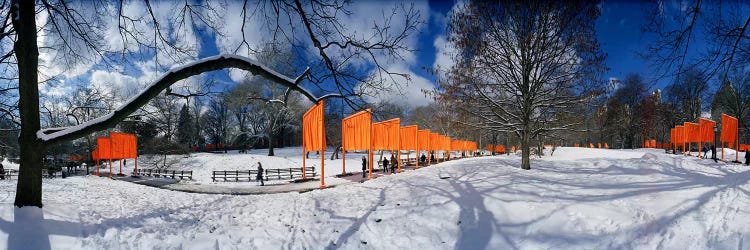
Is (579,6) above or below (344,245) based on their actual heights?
above

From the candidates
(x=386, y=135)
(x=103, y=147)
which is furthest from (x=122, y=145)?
(x=386, y=135)

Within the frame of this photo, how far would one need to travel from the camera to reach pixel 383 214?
7.83 m

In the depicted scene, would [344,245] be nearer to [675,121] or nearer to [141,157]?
[141,157]

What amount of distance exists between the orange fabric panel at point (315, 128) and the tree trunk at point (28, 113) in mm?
7811

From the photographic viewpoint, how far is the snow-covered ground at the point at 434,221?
569cm

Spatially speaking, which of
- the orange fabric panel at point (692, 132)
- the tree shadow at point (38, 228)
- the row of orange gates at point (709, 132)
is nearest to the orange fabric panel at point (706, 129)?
the row of orange gates at point (709, 132)

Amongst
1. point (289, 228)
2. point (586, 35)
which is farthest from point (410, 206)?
point (586, 35)

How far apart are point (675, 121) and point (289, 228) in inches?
2177

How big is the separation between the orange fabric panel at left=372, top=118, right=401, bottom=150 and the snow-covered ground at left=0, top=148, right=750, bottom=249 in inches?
333

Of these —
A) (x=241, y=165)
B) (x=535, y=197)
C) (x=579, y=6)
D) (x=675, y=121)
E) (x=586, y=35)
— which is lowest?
(x=241, y=165)

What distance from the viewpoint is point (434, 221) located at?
7172 mm

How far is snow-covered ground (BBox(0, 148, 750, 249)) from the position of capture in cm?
569

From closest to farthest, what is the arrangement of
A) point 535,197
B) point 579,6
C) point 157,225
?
point 157,225
point 535,197
point 579,6

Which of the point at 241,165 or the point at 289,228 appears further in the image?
the point at 241,165
